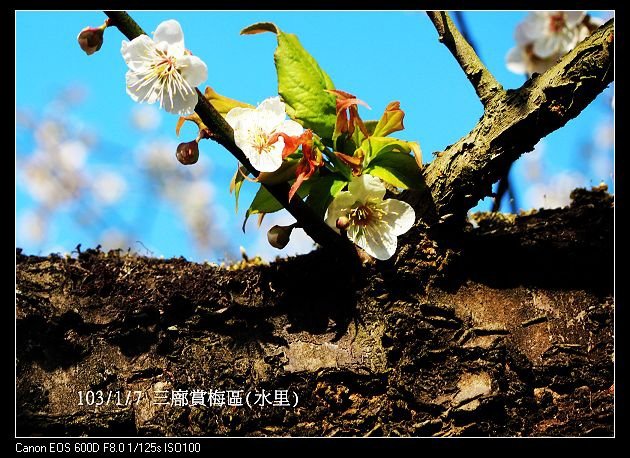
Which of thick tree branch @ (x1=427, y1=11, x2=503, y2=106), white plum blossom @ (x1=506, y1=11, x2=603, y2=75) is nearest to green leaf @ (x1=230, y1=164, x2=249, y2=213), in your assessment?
thick tree branch @ (x1=427, y1=11, x2=503, y2=106)

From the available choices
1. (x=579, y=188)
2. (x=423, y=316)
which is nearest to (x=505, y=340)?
(x=423, y=316)

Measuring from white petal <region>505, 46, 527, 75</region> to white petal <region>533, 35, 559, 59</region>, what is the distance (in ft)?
0.14

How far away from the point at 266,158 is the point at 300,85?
18 cm

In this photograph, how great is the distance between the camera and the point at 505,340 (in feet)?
3.84

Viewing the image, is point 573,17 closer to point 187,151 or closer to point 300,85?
point 300,85

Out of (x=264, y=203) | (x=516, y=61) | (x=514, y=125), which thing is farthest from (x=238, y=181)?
(x=516, y=61)

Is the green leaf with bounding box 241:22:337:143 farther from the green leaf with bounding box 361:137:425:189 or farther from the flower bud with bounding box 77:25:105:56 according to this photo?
the flower bud with bounding box 77:25:105:56

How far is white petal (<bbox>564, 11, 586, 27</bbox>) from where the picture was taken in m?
1.53

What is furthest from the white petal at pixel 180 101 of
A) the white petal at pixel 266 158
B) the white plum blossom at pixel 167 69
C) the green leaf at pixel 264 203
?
the green leaf at pixel 264 203

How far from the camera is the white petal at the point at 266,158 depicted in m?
1.06

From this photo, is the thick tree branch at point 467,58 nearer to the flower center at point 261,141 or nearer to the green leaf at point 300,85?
the green leaf at point 300,85

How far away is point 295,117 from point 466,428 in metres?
0.63

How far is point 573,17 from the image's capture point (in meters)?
1.54
